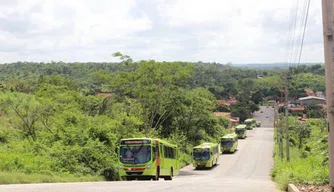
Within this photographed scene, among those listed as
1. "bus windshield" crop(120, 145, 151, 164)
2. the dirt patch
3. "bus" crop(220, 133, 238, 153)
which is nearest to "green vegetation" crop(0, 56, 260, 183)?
"bus windshield" crop(120, 145, 151, 164)

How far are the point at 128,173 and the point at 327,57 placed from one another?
19794mm

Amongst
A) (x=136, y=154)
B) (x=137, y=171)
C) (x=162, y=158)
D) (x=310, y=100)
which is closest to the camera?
(x=137, y=171)

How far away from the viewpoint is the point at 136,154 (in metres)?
28.2

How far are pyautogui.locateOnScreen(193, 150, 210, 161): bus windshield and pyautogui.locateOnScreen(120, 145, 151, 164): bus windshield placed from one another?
28.9 m

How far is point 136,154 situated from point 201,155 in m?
29.2

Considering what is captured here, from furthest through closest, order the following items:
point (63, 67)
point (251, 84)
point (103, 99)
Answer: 1. point (251, 84)
2. point (63, 67)
3. point (103, 99)

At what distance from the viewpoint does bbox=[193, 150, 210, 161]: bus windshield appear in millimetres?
56219

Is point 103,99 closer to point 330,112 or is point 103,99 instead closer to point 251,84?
point 330,112

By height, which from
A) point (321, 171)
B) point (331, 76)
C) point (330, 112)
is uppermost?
point (331, 76)

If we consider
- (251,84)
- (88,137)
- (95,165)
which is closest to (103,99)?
(88,137)

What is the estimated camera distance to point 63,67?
146000 millimetres

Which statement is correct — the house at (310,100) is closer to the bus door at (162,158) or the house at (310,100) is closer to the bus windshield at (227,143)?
the bus windshield at (227,143)

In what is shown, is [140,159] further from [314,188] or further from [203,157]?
[203,157]

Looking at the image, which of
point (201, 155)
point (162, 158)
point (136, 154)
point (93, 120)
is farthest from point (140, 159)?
point (201, 155)
